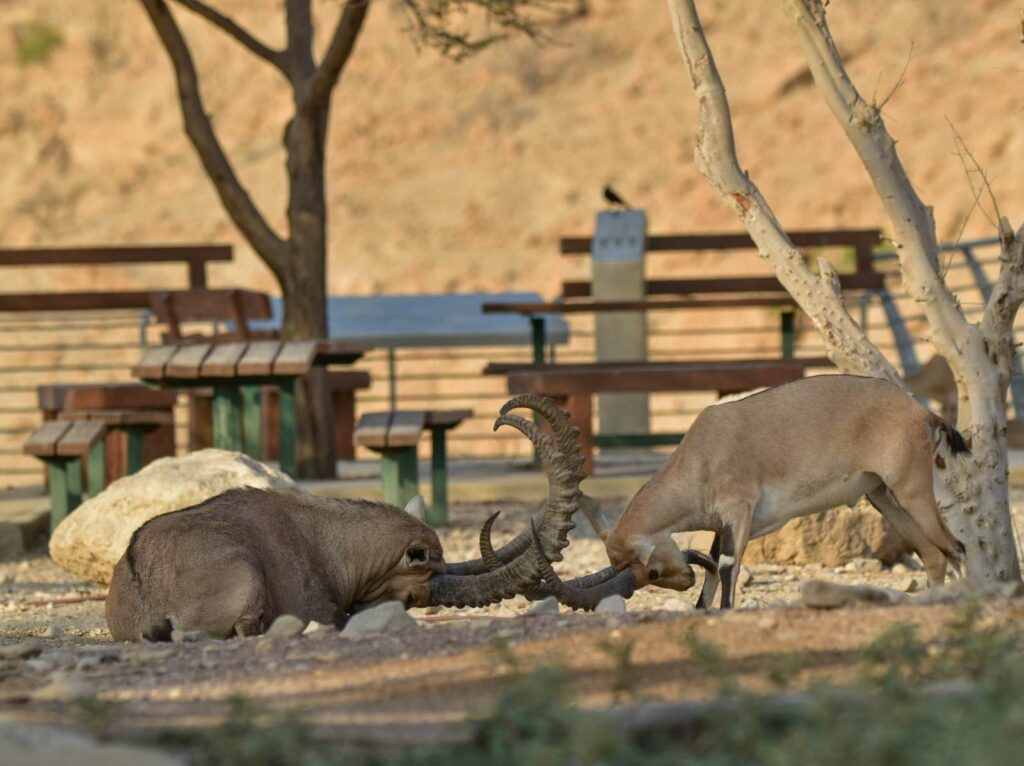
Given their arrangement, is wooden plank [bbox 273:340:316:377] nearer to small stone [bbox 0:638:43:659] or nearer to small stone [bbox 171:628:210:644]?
small stone [bbox 171:628:210:644]

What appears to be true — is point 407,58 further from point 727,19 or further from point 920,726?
point 920,726

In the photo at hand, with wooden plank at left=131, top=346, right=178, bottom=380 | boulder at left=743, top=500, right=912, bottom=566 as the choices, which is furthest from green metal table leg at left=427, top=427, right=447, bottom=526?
boulder at left=743, top=500, right=912, bottom=566

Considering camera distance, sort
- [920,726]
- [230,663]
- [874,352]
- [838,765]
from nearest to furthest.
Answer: [838,765], [920,726], [230,663], [874,352]

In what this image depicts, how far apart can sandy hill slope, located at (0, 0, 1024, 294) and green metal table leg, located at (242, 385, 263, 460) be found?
69.9 ft

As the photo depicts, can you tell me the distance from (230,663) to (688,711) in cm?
171

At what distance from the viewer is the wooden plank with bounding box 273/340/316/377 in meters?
11.1

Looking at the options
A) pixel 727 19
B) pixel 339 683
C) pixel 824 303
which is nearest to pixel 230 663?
pixel 339 683

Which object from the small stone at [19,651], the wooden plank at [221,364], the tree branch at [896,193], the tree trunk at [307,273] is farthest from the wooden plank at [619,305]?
the small stone at [19,651]

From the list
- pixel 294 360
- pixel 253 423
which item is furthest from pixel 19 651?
pixel 253 423

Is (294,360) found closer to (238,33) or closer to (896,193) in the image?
(238,33)

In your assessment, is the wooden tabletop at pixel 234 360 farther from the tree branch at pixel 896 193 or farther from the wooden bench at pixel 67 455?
the tree branch at pixel 896 193

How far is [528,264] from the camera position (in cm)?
3394

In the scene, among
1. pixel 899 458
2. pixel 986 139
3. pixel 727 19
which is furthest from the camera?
pixel 727 19

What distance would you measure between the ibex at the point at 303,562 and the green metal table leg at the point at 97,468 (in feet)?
15.6
